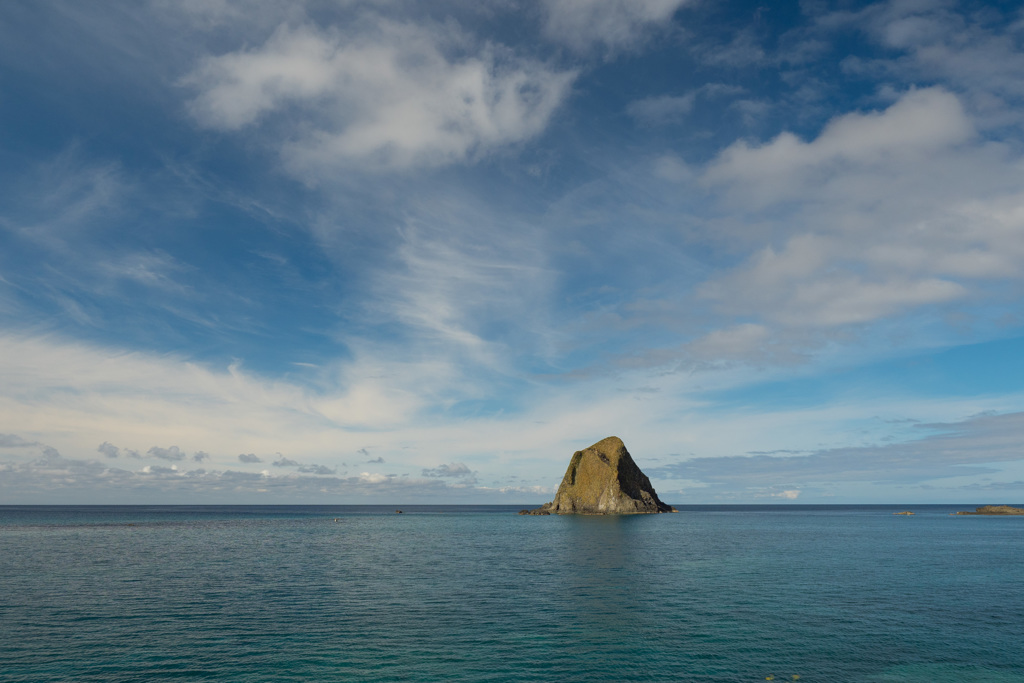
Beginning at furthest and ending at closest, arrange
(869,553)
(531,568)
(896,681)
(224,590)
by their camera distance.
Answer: (869,553)
(531,568)
(224,590)
(896,681)

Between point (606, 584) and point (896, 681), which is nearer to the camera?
point (896, 681)

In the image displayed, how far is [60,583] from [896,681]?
70.3m

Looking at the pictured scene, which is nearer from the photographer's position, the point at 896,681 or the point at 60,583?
the point at 896,681

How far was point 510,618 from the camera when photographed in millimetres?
43219

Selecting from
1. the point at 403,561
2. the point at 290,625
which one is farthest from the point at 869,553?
the point at 290,625

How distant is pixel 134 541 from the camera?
364ft

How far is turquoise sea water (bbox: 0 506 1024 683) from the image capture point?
103ft

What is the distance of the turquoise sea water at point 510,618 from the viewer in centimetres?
3128

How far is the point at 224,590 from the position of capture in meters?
54.8

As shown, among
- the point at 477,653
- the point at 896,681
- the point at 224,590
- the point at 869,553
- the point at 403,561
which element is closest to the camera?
the point at 896,681

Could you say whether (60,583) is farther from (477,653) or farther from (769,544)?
(769,544)

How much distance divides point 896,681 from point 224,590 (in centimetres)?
5280

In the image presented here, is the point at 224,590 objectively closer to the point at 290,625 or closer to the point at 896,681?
the point at 290,625

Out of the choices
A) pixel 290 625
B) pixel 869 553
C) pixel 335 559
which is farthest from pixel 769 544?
pixel 290 625
